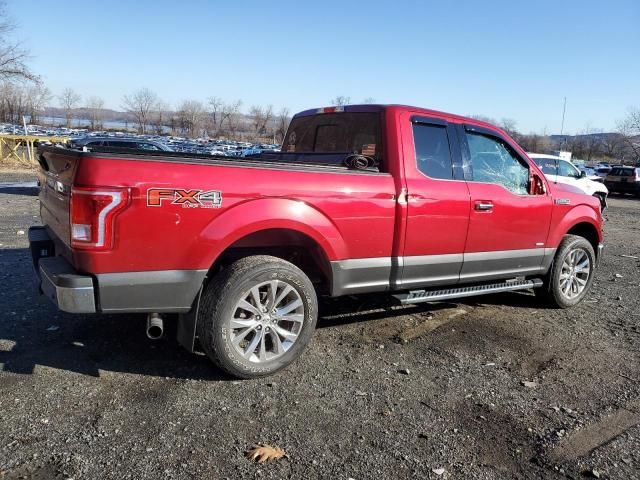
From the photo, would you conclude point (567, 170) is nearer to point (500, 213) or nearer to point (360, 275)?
point (500, 213)

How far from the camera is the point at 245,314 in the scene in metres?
3.87

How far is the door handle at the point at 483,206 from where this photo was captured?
4926mm

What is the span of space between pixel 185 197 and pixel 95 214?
0.54 m

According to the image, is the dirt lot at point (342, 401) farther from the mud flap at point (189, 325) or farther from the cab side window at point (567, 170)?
the cab side window at point (567, 170)

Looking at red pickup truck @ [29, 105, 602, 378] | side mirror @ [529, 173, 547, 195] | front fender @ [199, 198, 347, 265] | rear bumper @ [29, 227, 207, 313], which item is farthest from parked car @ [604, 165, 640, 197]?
rear bumper @ [29, 227, 207, 313]

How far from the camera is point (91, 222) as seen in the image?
3230 millimetres

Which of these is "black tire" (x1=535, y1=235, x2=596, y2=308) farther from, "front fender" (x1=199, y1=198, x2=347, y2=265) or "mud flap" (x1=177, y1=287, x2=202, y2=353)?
"mud flap" (x1=177, y1=287, x2=202, y2=353)

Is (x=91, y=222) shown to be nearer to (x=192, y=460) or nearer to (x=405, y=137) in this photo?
(x=192, y=460)

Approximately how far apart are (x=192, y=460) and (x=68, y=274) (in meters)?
1.38

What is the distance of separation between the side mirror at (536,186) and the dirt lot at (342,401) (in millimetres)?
1348

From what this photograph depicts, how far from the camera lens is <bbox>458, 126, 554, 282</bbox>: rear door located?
5012 mm

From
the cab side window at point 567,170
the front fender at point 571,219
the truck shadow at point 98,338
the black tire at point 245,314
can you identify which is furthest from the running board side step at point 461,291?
the cab side window at point 567,170

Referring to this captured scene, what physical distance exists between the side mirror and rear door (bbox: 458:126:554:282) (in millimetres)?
29

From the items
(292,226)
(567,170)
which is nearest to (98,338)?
(292,226)
